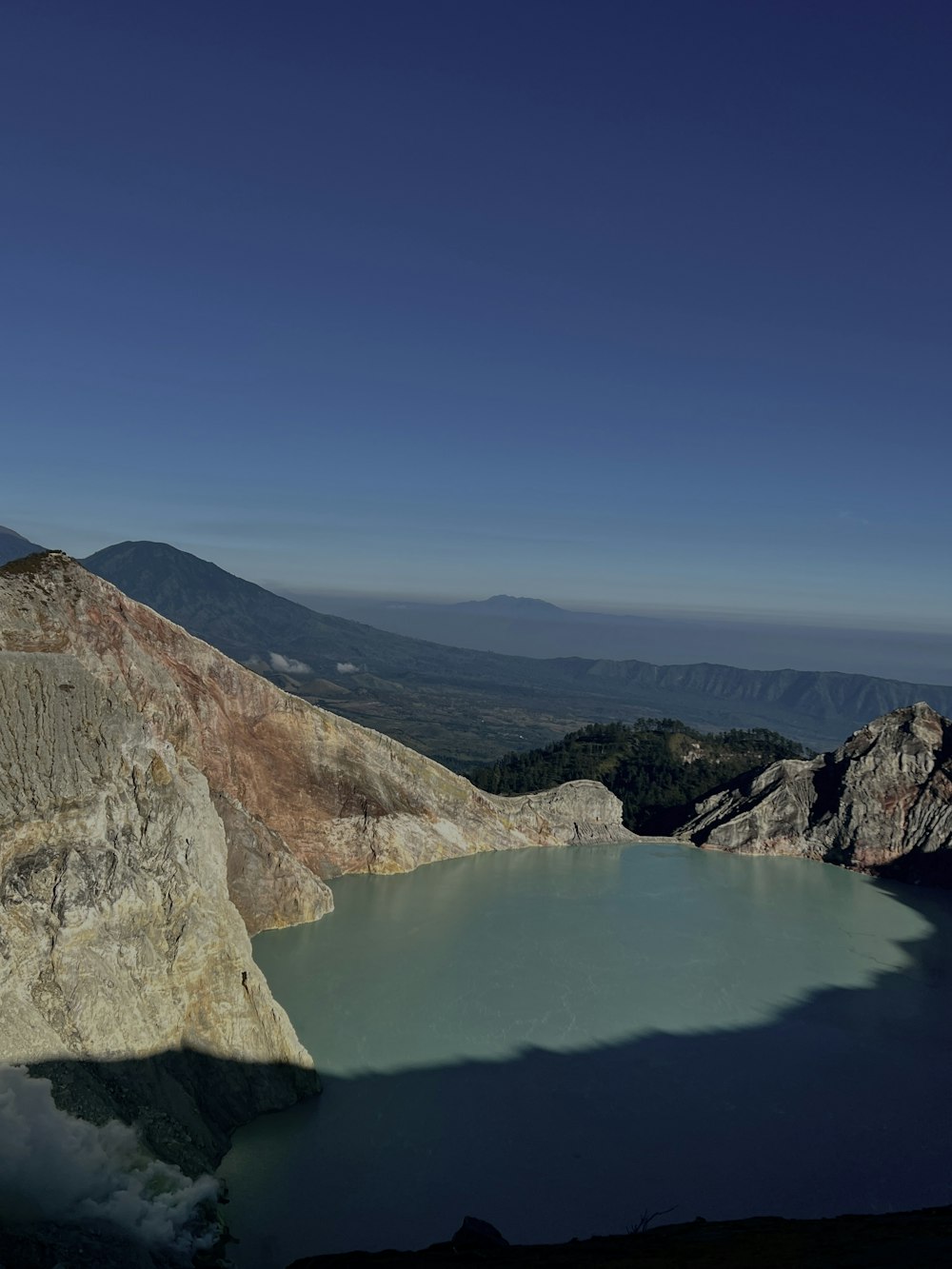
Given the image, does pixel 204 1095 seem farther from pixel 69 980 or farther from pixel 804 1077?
pixel 804 1077

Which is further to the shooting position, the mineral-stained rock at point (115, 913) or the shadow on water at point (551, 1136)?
the shadow on water at point (551, 1136)

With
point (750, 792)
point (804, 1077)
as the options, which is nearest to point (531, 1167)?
point (804, 1077)

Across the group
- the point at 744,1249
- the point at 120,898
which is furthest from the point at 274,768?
the point at 744,1249

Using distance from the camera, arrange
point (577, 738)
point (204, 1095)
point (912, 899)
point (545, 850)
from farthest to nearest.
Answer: point (577, 738) < point (545, 850) < point (912, 899) < point (204, 1095)

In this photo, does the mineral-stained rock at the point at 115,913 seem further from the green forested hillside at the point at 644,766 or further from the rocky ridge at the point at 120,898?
the green forested hillside at the point at 644,766

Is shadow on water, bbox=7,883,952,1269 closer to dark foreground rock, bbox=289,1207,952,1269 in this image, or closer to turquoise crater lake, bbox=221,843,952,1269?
turquoise crater lake, bbox=221,843,952,1269

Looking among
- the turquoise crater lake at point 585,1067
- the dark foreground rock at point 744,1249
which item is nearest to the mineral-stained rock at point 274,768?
the turquoise crater lake at point 585,1067
